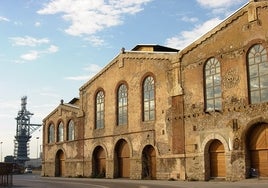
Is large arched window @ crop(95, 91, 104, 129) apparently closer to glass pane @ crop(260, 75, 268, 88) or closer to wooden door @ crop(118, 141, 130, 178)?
wooden door @ crop(118, 141, 130, 178)

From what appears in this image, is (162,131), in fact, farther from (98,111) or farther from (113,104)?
(98,111)

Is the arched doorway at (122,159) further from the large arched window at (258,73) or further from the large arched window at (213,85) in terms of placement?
the large arched window at (258,73)

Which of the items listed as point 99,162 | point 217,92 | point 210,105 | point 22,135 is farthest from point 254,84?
point 22,135

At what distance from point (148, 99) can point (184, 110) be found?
4.66 m

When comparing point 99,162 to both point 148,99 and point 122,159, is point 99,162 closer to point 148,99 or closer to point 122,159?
point 122,159

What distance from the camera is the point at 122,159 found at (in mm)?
35156

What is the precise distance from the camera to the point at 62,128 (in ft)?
144

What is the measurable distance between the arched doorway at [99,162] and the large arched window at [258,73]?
1718cm

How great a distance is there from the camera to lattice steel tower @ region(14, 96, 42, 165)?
10094 centimetres

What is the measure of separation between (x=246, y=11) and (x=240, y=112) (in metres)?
6.57

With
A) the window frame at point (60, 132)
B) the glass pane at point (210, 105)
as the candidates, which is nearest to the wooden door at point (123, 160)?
the glass pane at point (210, 105)

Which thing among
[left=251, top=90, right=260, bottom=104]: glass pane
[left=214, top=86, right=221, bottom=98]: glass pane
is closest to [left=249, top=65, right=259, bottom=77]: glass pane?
[left=251, top=90, right=260, bottom=104]: glass pane

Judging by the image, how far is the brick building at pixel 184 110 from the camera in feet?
80.9

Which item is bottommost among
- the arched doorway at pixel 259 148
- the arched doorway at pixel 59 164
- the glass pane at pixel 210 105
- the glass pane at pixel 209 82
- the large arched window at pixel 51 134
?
the arched doorway at pixel 59 164
